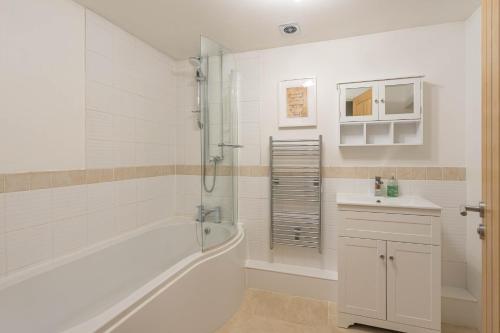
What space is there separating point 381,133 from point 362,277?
1.16 metres

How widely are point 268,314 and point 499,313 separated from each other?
5.14 ft

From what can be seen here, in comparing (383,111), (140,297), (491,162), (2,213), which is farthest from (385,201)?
(2,213)

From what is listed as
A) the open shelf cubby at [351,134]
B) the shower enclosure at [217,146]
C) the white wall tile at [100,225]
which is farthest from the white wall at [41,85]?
the open shelf cubby at [351,134]

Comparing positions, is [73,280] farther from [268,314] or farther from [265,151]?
[265,151]

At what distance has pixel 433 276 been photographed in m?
1.69

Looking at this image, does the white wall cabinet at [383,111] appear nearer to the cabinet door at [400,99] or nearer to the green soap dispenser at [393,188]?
the cabinet door at [400,99]

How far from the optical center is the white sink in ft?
5.74

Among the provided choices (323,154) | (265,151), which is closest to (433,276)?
(323,154)

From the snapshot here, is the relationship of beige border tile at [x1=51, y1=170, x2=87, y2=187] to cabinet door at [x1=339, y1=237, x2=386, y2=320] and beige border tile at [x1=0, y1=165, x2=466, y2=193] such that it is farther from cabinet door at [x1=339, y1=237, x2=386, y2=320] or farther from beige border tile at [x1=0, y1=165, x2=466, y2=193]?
cabinet door at [x1=339, y1=237, x2=386, y2=320]

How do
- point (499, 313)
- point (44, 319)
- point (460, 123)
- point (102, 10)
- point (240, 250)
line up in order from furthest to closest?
1. point (240, 250)
2. point (460, 123)
3. point (102, 10)
4. point (44, 319)
5. point (499, 313)

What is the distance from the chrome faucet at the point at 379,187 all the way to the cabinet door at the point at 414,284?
485mm

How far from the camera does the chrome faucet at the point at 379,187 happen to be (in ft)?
6.96

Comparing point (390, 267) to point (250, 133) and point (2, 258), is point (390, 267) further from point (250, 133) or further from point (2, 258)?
point (2, 258)

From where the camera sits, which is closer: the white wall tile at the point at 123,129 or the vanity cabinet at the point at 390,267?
the vanity cabinet at the point at 390,267
